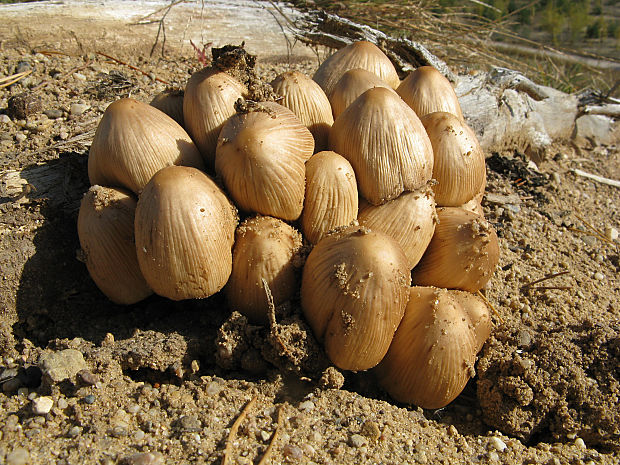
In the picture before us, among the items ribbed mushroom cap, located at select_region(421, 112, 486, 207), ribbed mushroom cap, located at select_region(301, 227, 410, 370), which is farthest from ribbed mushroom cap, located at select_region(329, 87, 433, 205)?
ribbed mushroom cap, located at select_region(301, 227, 410, 370)

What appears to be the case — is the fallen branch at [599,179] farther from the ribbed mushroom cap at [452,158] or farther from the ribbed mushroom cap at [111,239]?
the ribbed mushroom cap at [111,239]

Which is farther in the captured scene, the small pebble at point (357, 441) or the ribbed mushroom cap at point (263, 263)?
the ribbed mushroom cap at point (263, 263)

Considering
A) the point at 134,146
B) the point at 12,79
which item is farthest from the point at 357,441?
the point at 12,79

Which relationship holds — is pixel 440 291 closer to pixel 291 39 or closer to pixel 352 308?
pixel 352 308

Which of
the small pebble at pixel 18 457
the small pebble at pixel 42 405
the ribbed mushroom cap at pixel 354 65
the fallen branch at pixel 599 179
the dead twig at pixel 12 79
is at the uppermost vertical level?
the ribbed mushroom cap at pixel 354 65

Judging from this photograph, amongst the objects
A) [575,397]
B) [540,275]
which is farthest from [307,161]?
[540,275]

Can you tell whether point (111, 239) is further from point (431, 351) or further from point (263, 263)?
point (431, 351)

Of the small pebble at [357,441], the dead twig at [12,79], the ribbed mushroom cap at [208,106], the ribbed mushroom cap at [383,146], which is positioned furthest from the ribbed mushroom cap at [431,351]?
the dead twig at [12,79]
